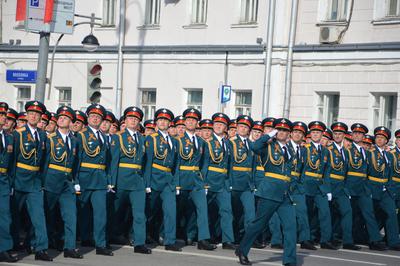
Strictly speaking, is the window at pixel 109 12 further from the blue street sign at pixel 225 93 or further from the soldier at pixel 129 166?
the soldier at pixel 129 166

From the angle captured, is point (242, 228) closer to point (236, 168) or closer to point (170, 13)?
point (236, 168)

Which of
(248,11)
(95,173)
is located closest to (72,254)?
(95,173)

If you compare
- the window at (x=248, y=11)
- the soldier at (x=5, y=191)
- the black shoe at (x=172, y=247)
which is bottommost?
the black shoe at (x=172, y=247)

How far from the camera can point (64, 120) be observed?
46.1 ft

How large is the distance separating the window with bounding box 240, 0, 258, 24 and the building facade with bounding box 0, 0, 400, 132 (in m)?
0.03


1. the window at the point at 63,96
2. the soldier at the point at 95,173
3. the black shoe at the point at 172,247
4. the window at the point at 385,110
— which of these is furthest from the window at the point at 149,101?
the soldier at the point at 95,173

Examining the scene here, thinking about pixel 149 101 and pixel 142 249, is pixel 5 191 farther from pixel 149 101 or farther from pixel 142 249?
pixel 149 101

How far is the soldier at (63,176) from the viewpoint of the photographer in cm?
1385

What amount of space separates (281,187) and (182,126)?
3220 millimetres

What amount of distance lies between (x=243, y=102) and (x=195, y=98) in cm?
214

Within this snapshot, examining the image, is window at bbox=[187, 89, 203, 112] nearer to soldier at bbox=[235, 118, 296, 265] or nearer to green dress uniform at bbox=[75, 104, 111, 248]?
green dress uniform at bbox=[75, 104, 111, 248]

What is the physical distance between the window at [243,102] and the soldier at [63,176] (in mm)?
17076

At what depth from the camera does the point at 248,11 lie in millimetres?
31000

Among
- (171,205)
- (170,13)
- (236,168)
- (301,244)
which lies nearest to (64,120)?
(171,205)
